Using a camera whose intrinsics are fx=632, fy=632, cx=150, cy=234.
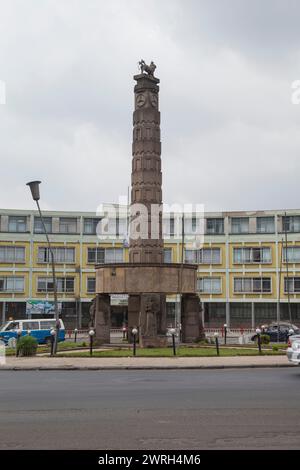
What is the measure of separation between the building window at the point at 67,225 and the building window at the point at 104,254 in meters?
2.99

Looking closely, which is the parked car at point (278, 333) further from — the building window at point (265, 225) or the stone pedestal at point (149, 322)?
the building window at point (265, 225)

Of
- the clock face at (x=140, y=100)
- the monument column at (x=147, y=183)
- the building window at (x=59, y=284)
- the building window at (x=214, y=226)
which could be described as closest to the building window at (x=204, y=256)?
the building window at (x=214, y=226)

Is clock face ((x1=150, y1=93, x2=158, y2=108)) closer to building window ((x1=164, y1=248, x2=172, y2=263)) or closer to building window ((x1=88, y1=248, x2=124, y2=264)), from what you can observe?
building window ((x1=164, y1=248, x2=172, y2=263))

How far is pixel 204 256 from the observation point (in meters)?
66.8

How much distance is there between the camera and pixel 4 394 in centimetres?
1359

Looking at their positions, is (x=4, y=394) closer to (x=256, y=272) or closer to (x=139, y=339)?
(x=139, y=339)

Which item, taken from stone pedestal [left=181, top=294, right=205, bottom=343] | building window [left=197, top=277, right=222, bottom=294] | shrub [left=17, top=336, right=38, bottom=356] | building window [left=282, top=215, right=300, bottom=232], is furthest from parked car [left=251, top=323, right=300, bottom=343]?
building window [left=282, top=215, right=300, bottom=232]

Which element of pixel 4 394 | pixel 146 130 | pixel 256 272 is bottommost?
pixel 4 394

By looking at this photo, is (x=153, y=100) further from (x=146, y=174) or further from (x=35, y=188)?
(x=35, y=188)

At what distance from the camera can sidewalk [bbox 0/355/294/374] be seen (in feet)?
67.5

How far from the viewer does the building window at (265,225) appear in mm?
65688

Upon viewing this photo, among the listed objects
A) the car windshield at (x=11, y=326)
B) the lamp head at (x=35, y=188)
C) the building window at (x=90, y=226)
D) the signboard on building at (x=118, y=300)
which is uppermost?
the building window at (x=90, y=226)
